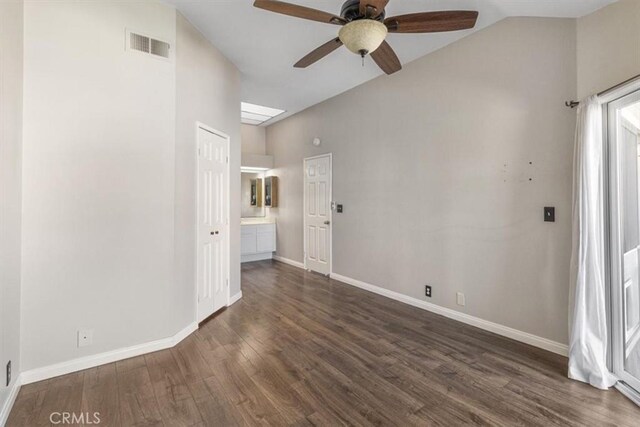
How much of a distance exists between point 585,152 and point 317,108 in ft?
12.8

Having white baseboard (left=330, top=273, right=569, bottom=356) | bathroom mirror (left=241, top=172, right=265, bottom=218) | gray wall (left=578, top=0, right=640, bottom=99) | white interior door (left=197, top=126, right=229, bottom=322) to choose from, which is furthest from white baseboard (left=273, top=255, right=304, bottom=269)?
gray wall (left=578, top=0, right=640, bottom=99)

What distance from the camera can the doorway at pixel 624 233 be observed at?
6.75ft

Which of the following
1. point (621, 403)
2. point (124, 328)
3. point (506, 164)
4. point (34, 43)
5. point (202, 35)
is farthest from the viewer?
point (202, 35)

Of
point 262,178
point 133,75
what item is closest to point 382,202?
point 133,75

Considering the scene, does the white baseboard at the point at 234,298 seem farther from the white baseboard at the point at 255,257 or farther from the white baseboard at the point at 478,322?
the white baseboard at the point at 255,257

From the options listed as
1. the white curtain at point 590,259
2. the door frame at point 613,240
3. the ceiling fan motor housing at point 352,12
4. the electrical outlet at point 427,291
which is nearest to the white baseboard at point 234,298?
the electrical outlet at point 427,291

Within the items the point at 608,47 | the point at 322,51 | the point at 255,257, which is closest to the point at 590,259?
the point at 608,47

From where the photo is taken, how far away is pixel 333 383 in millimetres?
2064

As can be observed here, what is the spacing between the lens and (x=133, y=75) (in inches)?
95.2

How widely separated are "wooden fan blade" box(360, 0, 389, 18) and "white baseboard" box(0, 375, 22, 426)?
10.6 feet

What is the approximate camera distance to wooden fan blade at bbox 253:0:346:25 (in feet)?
5.95

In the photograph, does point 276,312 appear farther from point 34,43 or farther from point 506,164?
point 34,43

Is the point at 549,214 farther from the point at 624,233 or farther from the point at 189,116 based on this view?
the point at 189,116

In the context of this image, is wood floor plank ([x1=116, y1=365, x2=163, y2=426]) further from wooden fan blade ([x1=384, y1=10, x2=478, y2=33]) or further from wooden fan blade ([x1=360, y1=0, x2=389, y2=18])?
wooden fan blade ([x1=384, y1=10, x2=478, y2=33])
